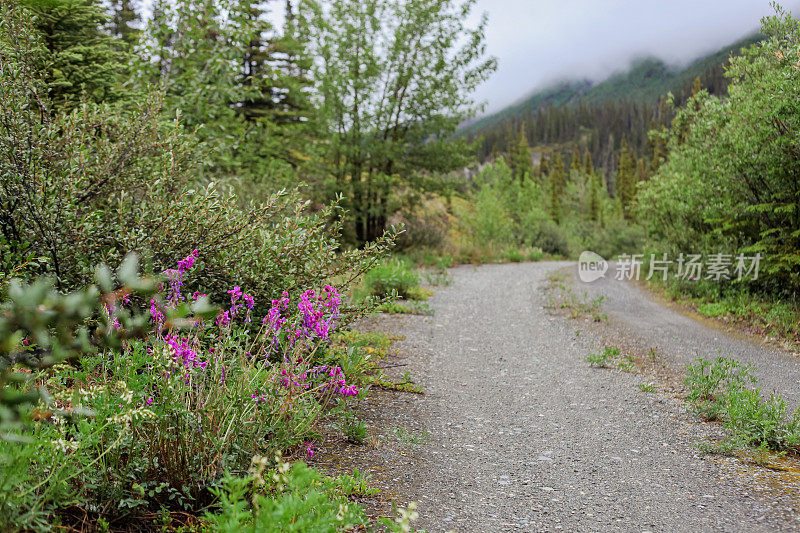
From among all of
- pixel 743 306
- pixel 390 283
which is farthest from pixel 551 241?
pixel 390 283

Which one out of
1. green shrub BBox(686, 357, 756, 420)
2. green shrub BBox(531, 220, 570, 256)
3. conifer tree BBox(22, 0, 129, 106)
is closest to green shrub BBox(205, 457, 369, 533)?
green shrub BBox(686, 357, 756, 420)

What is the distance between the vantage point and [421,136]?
13758mm

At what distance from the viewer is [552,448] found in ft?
11.8

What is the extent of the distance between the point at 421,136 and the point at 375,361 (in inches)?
384

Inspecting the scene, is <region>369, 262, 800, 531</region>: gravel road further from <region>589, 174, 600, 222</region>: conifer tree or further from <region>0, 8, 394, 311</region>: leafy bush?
<region>589, 174, 600, 222</region>: conifer tree

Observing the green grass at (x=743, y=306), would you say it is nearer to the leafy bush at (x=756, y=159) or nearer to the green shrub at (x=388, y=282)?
the leafy bush at (x=756, y=159)

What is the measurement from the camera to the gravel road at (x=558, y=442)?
8.83 ft

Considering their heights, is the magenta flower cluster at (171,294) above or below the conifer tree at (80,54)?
below

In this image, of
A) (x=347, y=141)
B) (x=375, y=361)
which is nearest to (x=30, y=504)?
(x=375, y=361)

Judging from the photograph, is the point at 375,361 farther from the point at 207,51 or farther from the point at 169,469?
the point at 207,51

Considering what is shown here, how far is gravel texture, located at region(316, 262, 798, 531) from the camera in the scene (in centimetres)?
269

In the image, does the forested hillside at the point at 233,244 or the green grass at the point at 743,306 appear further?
the green grass at the point at 743,306

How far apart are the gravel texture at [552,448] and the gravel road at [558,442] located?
11mm

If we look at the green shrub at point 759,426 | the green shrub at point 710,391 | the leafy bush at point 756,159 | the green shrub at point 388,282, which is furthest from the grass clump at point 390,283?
the leafy bush at point 756,159
